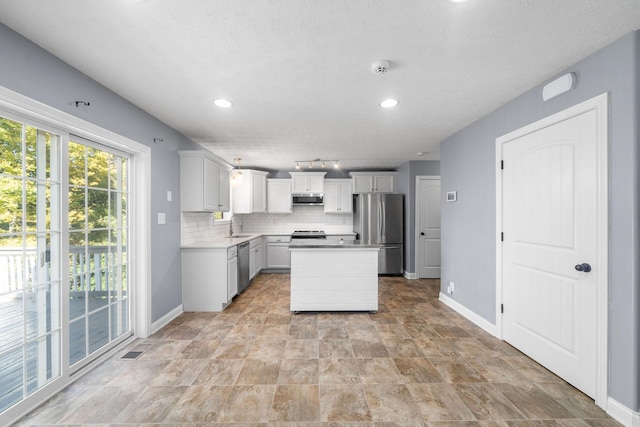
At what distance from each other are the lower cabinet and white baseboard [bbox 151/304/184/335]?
137mm

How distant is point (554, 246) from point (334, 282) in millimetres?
2370

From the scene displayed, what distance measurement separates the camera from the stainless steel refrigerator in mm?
5977

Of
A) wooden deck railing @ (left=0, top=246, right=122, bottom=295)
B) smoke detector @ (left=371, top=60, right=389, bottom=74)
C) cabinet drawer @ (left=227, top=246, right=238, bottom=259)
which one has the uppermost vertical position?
smoke detector @ (left=371, top=60, right=389, bottom=74)

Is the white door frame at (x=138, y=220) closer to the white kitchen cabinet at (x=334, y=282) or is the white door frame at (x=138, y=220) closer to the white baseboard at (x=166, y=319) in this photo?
the white baseboard at (x=166, y=319)

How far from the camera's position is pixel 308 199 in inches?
258

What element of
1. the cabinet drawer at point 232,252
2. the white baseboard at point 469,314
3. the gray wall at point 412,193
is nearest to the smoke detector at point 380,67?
the white baseboard at point 469,314

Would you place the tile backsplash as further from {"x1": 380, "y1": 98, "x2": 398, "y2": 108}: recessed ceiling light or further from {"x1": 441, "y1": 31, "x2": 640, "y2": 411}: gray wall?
{"x1": 441, "y1": 31, "x2": 640, "y2": 411}: gray wall

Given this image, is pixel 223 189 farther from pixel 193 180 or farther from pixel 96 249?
pixel 96 249

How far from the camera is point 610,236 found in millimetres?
1853

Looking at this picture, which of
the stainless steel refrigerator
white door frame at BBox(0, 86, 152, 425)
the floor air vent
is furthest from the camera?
the stainless steel refrigerator

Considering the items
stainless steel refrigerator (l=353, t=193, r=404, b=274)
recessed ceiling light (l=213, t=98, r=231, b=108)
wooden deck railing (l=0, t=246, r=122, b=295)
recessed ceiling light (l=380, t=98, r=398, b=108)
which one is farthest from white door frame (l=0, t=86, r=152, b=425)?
stainless steel refrigerator (l=353, t=193, r=404, b=274)

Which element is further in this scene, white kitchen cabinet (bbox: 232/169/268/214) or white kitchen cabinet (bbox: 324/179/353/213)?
white kitchen cabinet (bbox: 324/179/353/213)

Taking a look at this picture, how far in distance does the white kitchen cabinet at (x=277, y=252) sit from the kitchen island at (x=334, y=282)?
2.60 m

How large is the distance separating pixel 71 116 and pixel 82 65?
1.29ft
